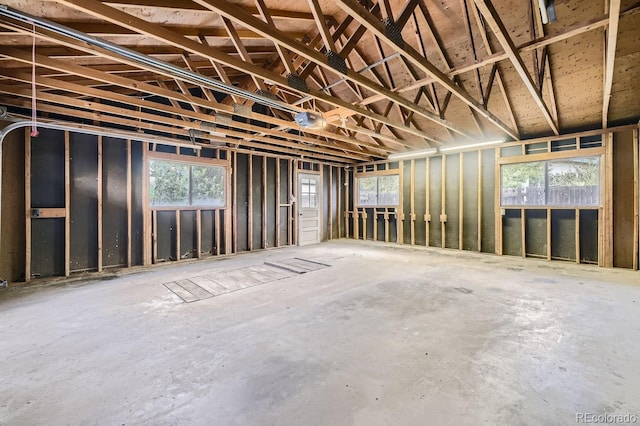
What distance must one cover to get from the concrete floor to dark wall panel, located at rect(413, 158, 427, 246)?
3.96 meters

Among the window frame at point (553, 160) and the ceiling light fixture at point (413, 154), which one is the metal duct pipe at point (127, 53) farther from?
the window frame at point (553, 160)

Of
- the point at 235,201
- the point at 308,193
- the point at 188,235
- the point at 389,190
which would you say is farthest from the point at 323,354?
the point at 389,190

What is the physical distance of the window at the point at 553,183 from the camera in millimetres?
5477

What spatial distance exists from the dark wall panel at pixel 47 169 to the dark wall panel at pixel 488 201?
29.8 ft

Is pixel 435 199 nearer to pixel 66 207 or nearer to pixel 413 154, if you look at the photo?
pixel 413 154

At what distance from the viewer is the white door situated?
864 cm

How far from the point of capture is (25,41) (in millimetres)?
2801

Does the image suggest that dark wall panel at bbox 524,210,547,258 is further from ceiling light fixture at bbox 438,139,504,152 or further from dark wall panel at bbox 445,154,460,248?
ceiling light fixture at bbox 438,139,504,152

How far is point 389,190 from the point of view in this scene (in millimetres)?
8898

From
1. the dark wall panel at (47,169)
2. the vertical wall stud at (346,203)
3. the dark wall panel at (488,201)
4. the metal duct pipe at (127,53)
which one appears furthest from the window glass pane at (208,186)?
the dark wall panel at (488,201)

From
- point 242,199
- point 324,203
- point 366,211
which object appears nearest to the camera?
point 242,199

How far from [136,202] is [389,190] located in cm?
702

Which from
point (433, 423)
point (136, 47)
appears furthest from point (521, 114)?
point (136, 47)

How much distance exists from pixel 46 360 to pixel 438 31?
19.3 ft
